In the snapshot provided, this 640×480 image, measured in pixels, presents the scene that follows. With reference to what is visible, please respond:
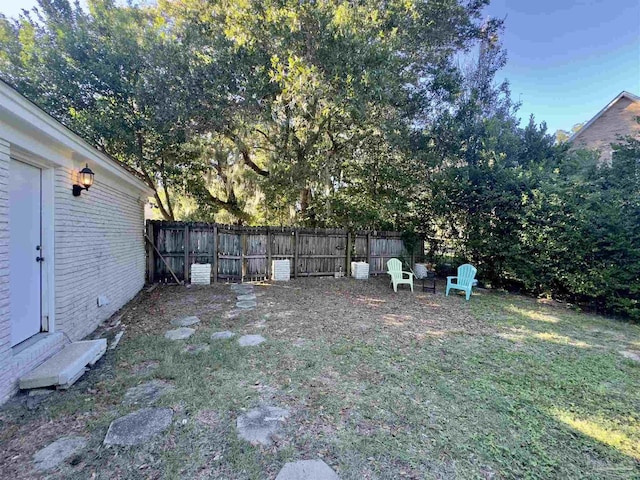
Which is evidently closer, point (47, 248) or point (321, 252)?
point (47, 248)

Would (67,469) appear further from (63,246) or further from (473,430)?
(473,430)

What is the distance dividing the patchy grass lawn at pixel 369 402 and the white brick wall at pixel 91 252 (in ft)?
1.96

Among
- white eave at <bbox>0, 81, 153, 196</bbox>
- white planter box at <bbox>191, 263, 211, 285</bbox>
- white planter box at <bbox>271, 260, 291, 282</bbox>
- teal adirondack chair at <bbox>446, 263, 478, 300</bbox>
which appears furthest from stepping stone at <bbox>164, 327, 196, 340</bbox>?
teal adirondack chair at <bbox>446, 263, 478, 300</bbox>

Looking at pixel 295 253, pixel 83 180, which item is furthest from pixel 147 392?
pixel 295 253

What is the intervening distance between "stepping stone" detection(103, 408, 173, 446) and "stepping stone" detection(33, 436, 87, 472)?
0.47ft

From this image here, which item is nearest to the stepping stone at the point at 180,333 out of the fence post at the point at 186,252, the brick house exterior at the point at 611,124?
the fence post at the point at 186,252

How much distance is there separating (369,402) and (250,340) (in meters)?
1.72

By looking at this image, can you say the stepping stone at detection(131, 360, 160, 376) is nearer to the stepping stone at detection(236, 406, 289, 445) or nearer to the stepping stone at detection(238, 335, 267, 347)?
the stepping stone at detection(238, 335, 267, 347)

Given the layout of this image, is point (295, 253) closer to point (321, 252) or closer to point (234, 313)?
point (321, 252)

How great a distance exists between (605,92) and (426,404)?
14.2 meters

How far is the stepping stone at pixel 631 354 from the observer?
342cm

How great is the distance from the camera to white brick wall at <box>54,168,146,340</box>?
303cm

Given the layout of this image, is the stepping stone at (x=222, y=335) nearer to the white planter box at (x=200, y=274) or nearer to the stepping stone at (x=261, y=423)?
the stepping stone at (x=261, y=423)

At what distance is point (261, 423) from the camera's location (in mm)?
2033
